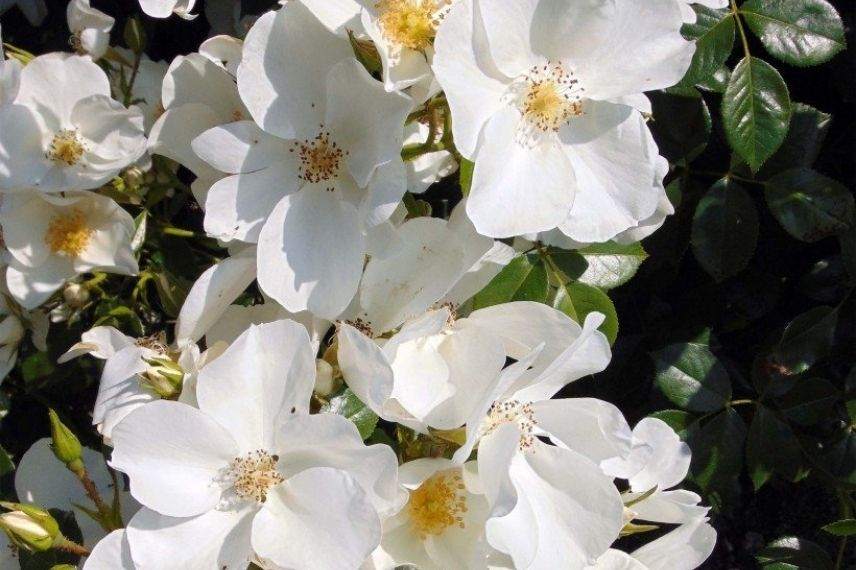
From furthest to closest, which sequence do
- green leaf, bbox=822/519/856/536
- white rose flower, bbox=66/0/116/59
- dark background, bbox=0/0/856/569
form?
1. dark background, bbox=0/0/856/569
2. white rose flower, bbox=66/0/116/59
3. green leaf, bbox=822/519/856/536

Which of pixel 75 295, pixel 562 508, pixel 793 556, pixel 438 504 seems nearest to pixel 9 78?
pixel 75 295

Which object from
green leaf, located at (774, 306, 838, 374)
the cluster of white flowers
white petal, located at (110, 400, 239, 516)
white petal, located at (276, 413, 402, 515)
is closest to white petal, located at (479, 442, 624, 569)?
the cluster of white flowers

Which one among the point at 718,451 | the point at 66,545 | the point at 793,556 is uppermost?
the point at 66,545

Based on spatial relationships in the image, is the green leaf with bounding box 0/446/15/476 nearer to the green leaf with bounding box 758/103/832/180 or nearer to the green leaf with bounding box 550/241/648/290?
the green leaf with bounding box 550/241/648/290

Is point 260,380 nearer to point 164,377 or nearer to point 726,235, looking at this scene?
point 164,377

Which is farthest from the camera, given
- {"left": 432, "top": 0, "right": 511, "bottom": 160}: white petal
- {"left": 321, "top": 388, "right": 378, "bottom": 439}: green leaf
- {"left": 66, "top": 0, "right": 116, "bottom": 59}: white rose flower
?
{"left": 66, "top": 0, "right": 116, "bottom": 59}: white rose flower

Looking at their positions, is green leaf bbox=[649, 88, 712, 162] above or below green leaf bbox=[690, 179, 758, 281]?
above

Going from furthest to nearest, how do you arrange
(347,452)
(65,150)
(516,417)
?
(65,150) → (516,417) → (347,452)

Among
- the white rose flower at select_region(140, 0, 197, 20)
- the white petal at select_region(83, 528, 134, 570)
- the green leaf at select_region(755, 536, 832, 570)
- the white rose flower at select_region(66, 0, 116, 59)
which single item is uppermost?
the white rose flower at select_region(140, 0, 197, 20)
